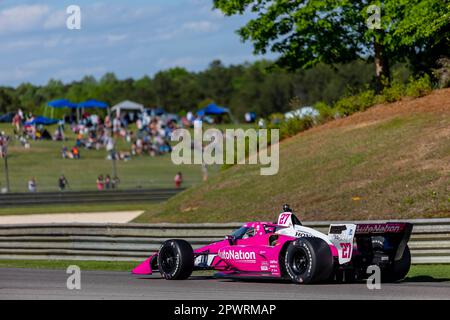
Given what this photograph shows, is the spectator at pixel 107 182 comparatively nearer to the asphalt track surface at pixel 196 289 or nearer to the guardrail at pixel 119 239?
the guardrail at pixel 119 239

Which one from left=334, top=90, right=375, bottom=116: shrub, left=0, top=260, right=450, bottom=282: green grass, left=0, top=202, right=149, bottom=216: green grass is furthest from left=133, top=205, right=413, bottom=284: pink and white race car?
left=0, top=202, right=149, bottom=216: green grass

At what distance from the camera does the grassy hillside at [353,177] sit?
19.2m

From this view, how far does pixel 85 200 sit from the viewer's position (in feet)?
132

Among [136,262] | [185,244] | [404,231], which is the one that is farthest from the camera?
[136,262]

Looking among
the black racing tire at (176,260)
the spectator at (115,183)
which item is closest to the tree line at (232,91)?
the spectator at (115,183)

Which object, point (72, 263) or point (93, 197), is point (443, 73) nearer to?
point (72, 263)

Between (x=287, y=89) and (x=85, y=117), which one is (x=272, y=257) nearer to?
(x=85, y=117)

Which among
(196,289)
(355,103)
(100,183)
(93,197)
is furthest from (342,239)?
(100,183)

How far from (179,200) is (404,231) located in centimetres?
1252

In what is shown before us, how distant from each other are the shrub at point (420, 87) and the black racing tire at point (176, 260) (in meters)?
12.1

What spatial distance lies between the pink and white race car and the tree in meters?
11.7

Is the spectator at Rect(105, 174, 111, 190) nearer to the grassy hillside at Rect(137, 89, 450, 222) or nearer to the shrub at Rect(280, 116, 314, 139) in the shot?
the shrub at Rect(280, 116, 314, 139)

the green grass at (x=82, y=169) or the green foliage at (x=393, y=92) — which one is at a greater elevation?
the green foliage at (x=393, y=92)
